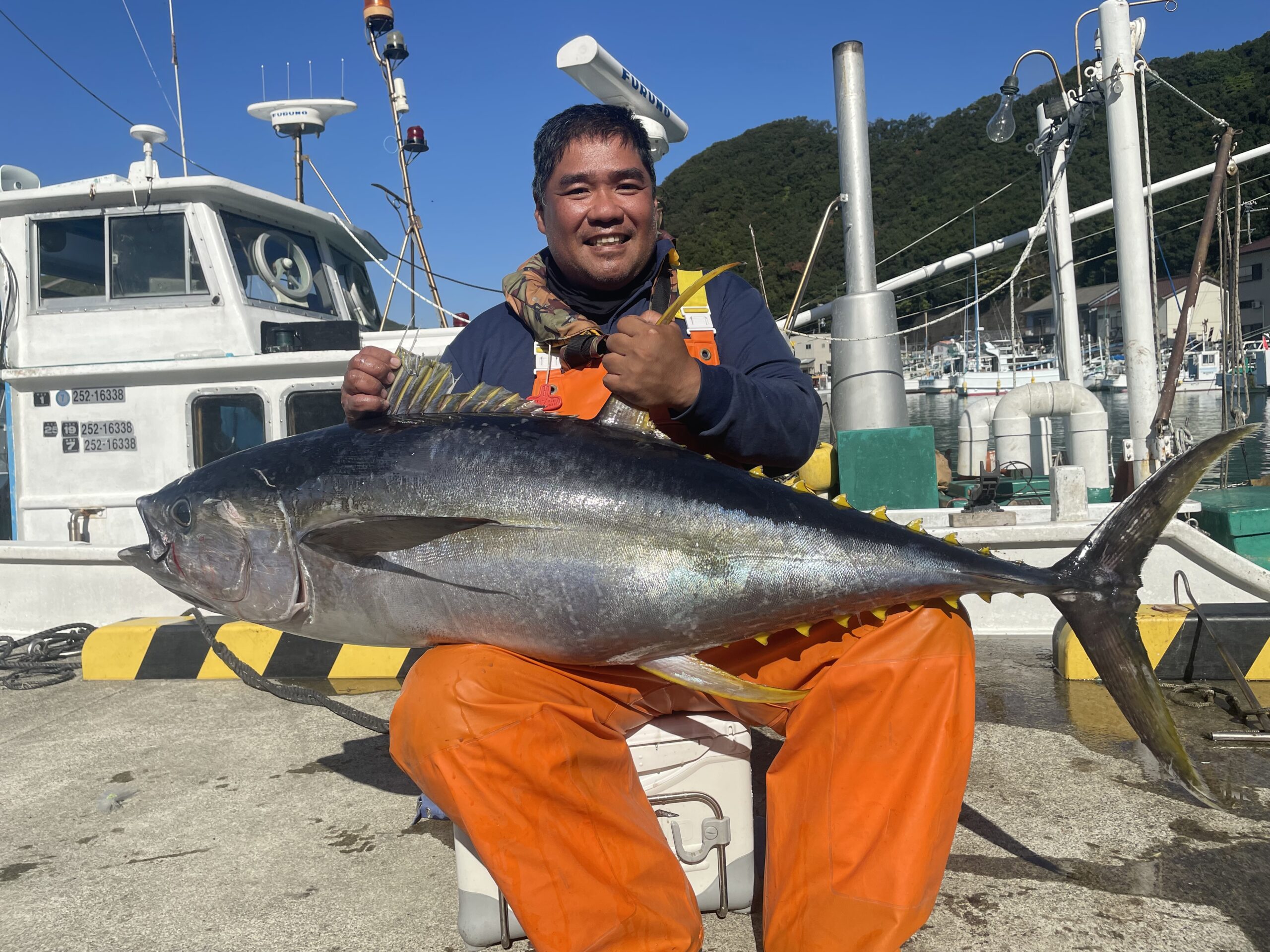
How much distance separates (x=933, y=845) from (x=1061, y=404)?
19.9 feet

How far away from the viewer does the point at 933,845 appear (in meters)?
1.62

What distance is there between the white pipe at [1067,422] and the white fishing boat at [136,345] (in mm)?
4658

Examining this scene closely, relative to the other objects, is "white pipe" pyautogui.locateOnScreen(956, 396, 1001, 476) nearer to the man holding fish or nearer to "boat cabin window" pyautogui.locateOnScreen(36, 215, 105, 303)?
the man holding fish

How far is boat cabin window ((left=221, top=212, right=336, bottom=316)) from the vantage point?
636 centimetres

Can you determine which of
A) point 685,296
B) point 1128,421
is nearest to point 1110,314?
point 1128,421

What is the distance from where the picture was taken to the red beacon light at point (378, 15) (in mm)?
6973

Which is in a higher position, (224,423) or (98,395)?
(98,395)

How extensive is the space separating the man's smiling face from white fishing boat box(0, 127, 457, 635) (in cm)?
359

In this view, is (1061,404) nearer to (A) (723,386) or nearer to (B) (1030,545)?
(B) (1030,545)

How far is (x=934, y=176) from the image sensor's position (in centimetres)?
5606

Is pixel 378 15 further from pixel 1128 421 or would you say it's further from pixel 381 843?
pixel 1128 421

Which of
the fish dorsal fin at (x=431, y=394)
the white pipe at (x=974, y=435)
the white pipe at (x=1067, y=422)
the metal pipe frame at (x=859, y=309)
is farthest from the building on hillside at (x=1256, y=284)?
the fish dorsal fin at (x=431, y=394)

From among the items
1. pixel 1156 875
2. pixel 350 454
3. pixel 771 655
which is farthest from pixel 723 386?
pixel 1156 875

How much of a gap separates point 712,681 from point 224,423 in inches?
199
